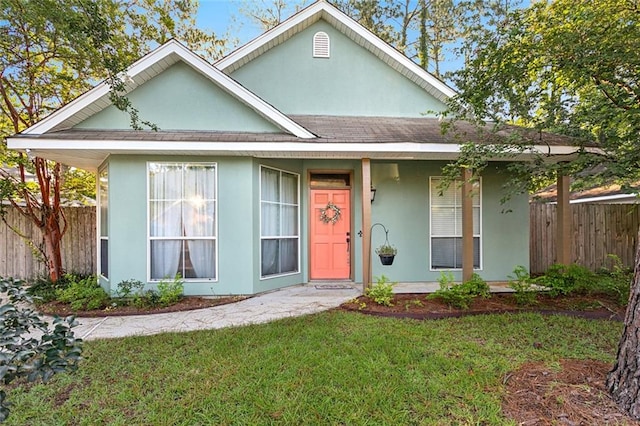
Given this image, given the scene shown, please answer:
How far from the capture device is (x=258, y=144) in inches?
215

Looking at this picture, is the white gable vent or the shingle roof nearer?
the shingle roof

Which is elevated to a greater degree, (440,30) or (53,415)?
(440,30)

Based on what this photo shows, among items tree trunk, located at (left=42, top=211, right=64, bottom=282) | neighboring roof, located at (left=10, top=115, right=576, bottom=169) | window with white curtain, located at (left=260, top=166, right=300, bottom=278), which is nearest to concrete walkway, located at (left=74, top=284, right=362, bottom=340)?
window with white curtain, located at (left=260, top=166, right=300, bottom=278)

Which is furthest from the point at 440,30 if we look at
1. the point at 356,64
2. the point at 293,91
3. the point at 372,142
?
the point at 372,142

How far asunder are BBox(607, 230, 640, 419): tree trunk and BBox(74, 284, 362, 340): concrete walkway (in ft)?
11.6

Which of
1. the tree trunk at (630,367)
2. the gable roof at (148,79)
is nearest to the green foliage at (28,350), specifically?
the tree trunk at (630,367)

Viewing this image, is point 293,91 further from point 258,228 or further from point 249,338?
point 249,338

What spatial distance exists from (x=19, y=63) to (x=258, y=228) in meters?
6.10

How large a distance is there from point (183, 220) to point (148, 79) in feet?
8.70

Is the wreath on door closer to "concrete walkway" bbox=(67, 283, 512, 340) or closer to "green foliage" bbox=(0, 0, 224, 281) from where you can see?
"concrete walkway" bbox=(67, 283, 512, 340)

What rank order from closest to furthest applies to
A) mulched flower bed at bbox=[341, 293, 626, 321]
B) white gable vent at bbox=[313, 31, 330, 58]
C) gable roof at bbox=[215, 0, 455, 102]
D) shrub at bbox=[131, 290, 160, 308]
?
mulched flower bed at bbox=[341, 293, 626, 321]
shrub at bbox=[131, 290, 160, 308]
gable roof at bbox=[215, 0, 455, 102]
white gable vent at bbox=[313, 31, 330, 58]

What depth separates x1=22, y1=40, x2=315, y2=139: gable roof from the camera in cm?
538

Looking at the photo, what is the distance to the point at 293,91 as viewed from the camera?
7594 millimetres

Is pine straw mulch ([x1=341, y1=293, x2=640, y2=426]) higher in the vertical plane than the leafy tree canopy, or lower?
lower
